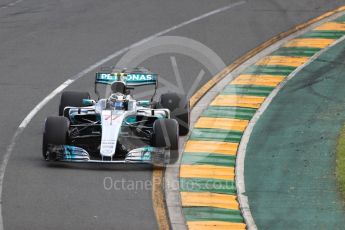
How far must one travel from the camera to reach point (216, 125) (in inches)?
882

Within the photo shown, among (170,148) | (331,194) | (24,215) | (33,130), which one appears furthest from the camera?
(33,130)

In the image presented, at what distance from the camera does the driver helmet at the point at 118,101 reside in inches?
809

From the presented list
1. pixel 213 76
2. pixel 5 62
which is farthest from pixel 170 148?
pixel 5 62

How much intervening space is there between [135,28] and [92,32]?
4.04 ft

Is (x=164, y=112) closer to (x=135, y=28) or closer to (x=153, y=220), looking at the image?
(x=153, y=220)

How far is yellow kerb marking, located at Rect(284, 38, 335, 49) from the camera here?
93.9 feet

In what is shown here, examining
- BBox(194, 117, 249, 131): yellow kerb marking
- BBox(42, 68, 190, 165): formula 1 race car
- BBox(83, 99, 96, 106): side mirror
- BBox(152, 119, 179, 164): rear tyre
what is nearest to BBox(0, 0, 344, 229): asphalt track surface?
BBox(42, 68, 190, 165): formula 1 race car

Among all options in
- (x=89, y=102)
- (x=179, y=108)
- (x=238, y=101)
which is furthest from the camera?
(x=238, y=101)

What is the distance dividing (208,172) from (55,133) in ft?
9.32

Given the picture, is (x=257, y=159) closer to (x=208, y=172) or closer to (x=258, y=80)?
(x=208, y=172)

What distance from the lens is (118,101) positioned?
67.6 ft

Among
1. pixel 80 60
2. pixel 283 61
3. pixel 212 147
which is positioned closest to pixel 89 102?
pixel 212 147

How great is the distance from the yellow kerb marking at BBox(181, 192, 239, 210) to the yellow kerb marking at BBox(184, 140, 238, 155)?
7.76 ft

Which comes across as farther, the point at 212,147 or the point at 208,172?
the point at 212,147
